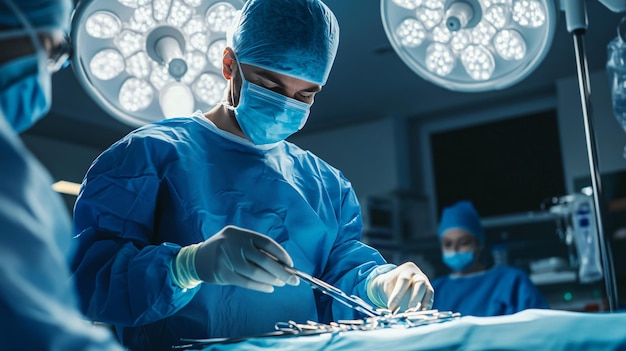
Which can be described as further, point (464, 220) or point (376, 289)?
point (464, 220)

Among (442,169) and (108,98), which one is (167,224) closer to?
(108,98)

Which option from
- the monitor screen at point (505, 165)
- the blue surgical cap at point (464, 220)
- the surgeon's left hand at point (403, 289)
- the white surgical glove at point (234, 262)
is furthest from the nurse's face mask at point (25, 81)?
the monitor screen at point (505, 165)

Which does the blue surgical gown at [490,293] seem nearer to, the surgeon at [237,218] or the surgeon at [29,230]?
the surgeon at [237,218]

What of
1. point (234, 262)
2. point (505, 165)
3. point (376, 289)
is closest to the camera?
point (234, 262)

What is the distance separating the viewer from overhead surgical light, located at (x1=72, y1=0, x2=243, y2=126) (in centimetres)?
222

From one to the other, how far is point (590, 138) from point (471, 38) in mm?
578

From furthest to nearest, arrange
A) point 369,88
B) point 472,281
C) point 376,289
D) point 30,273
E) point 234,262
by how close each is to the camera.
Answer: point 369,88 → point 472,281 → point 376,289 → point 234,262 → point 30,273

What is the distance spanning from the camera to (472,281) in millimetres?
4496

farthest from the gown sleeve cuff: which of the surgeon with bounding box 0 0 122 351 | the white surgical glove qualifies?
the surgeon with bounding box 0 0 122 351

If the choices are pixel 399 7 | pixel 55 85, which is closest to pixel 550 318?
pixel 399 7

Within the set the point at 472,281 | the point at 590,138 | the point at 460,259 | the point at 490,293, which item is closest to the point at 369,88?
the point at 460,259

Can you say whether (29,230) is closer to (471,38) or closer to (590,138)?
(590,138)

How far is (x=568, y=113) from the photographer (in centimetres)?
576

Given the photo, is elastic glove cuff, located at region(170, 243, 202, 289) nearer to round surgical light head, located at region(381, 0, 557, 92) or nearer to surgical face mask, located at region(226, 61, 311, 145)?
surgical face mask, located at region(226, 61, 311, 145)
